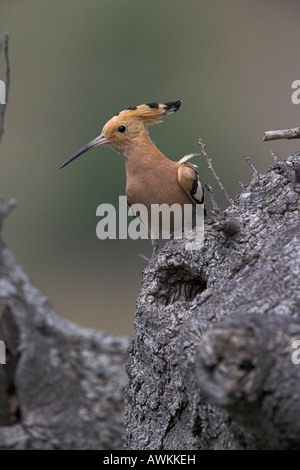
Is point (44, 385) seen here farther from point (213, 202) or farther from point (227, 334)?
point (227, 334)

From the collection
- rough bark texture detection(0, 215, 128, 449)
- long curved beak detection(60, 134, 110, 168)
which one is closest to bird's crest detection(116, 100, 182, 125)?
long curved beak detection(60, 134, 110, 168)

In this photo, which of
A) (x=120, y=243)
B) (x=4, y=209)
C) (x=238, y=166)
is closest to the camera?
(x=4, y=209)

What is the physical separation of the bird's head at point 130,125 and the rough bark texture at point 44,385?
0.62 m

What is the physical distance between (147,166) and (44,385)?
1.02 metres

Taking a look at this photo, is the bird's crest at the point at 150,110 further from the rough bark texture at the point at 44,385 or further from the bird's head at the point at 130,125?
the rough bark texture at the point at 44,385

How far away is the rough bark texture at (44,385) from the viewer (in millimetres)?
2818

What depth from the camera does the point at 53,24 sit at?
7152 millimetres

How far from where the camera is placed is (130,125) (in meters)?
3.10

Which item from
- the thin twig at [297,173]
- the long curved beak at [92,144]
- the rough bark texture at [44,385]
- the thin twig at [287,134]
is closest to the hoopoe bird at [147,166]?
the long curved beak at [92,144]

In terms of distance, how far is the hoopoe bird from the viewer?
9.98 ft
